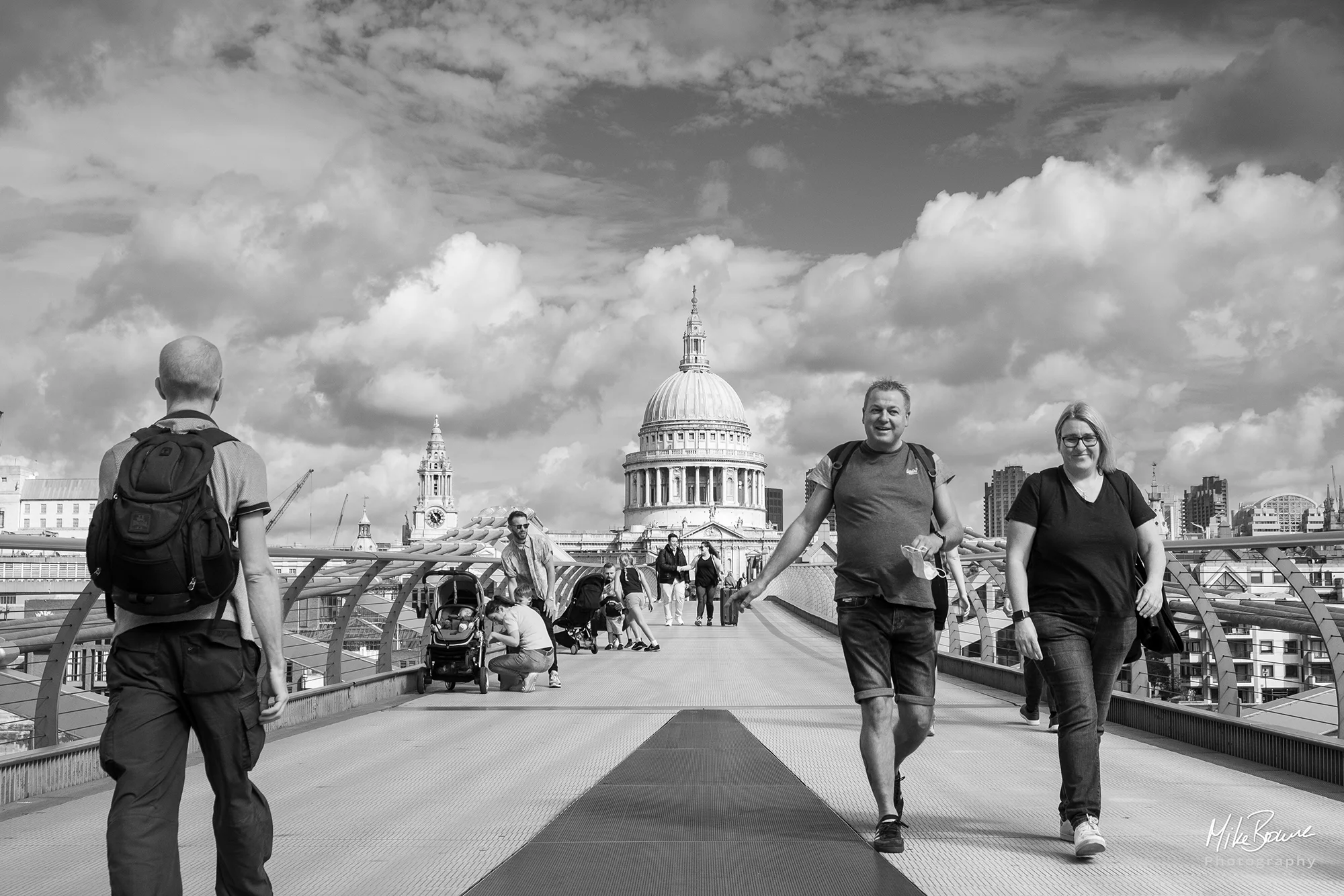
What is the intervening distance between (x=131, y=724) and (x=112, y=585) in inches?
16.5

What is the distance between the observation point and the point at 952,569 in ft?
28.7

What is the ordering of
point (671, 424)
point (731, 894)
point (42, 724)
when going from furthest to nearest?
point (671, 424), point (42, 724), point (731, 894)

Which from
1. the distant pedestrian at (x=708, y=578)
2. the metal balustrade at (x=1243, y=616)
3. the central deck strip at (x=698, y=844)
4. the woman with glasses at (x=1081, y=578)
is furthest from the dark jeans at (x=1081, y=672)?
the distant pedestrian at (x=708, y=578)

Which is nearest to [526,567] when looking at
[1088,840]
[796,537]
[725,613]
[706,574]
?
[796,537]

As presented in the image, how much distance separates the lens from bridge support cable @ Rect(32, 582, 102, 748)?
24.4 ft

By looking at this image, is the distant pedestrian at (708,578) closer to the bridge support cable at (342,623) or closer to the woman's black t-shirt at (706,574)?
the woman's black t-shirt at (706,574)

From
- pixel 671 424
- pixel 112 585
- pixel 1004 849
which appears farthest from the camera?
pixel 671 424

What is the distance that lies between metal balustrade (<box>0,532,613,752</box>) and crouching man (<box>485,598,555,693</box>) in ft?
2.75

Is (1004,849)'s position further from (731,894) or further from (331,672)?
(331,672)

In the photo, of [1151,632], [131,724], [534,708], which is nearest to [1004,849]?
[1151,632]

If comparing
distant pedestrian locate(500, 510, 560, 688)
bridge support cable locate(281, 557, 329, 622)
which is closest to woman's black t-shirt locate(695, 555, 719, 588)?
distant pedestrian locate(500, 510, 560, 688)

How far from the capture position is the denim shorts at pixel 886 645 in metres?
6.16

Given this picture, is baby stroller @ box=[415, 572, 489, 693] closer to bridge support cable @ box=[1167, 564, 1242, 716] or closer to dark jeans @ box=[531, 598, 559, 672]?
dark jeans @ box=[531, 598, 559, 672]

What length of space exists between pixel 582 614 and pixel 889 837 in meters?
14.3
